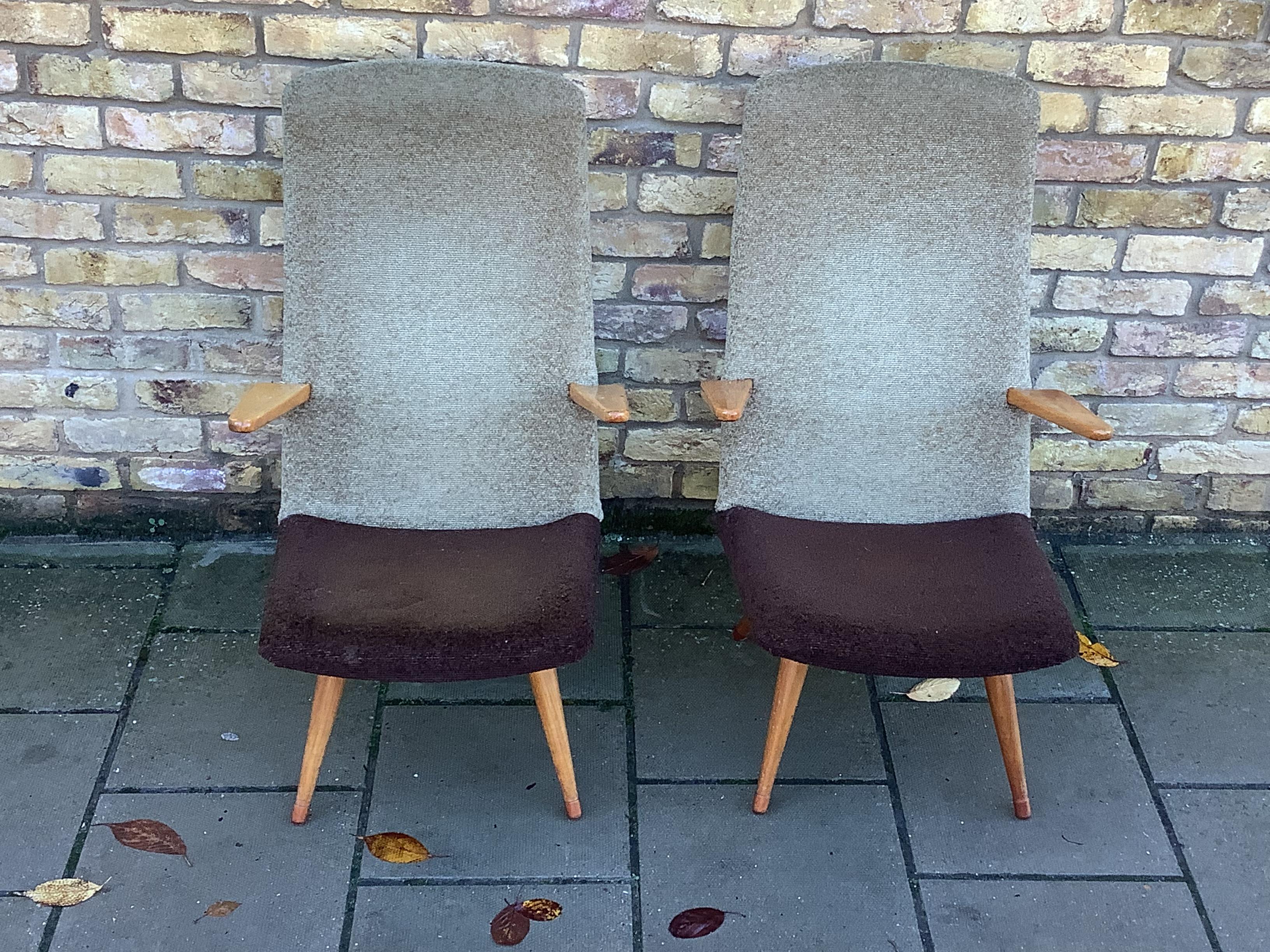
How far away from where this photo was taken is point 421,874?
6.48 ft

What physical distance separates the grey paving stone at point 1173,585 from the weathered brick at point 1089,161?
89 centimetres

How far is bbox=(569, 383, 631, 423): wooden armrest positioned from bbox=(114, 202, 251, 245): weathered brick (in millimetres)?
819

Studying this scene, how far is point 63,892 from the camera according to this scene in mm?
1908

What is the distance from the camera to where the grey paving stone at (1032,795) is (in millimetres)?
2041

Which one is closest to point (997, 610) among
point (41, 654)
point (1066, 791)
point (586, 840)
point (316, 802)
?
point (1066, 791)

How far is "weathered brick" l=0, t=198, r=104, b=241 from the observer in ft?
7.88

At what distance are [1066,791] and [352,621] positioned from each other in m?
1.32

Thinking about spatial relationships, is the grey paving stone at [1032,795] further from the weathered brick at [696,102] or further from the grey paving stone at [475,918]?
the weathered brick at [696,102]

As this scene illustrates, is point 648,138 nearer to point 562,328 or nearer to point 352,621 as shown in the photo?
point 562,328

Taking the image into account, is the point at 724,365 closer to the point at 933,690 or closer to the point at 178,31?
the point at 933,690

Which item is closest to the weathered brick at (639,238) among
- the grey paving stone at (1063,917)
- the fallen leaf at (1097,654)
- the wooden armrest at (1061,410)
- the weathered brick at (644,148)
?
the weathered brick at (644,148)

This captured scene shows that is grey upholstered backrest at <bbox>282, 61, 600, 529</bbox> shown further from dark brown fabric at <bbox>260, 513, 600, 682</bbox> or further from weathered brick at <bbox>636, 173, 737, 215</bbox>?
weathered brick at <bbox>636, 173, 737, 215</bbox>

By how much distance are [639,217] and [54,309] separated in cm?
125

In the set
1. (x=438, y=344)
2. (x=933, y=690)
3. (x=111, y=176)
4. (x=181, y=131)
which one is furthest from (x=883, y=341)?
(x=111, y=176)
